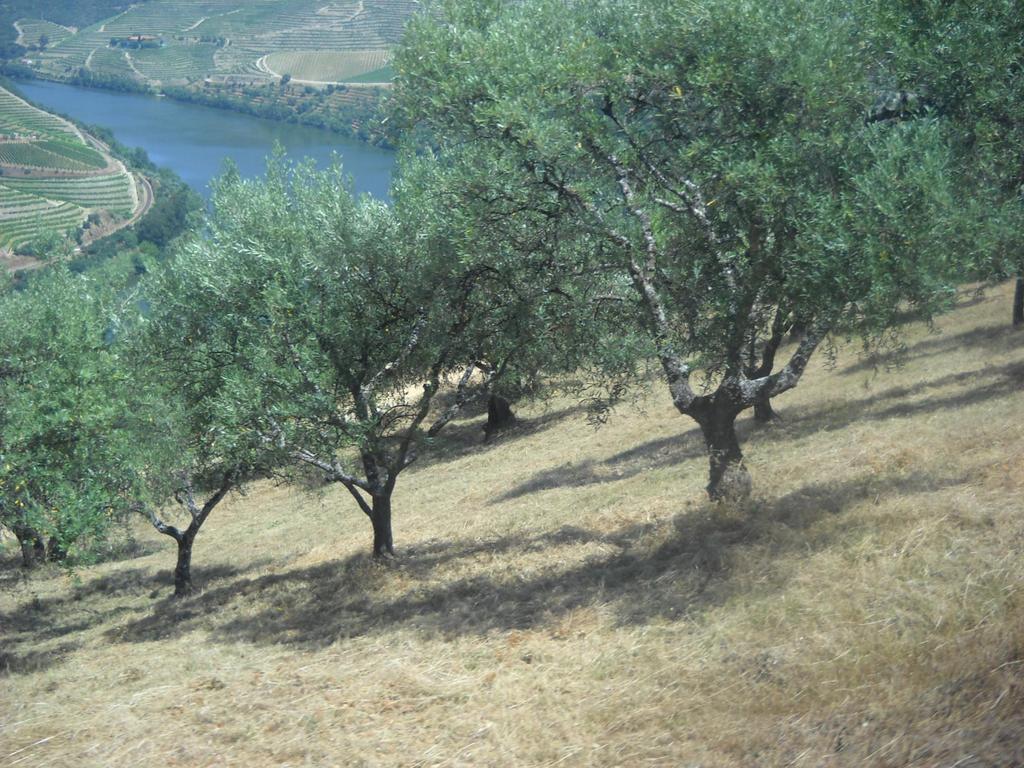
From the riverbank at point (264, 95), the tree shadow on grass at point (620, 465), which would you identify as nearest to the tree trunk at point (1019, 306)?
the tree shadow on grass at point (620, 465)

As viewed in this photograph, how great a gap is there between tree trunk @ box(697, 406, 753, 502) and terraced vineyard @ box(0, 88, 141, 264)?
4624 centimetres

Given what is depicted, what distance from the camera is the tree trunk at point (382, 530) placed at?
1584 centimetres

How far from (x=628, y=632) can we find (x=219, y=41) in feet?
305

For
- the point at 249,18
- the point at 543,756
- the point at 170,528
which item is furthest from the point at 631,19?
the point at 249,18

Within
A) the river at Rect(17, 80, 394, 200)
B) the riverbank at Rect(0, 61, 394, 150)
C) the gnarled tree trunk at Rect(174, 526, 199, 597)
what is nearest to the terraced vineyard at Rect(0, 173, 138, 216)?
the river at Rect(17, 80, 394, 200)

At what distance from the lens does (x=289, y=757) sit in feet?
25.1

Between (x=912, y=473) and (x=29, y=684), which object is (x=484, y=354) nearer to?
(x=912, y=473)

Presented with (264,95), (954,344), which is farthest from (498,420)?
(264,95)

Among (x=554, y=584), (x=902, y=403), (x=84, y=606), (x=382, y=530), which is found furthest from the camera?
(x=84, y=606)

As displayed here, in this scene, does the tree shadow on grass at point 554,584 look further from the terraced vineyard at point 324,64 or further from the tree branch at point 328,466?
the terraced vineyard at point 324,64

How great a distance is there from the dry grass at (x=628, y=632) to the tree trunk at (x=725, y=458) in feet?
Answer: 1.55

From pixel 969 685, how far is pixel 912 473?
264 inches

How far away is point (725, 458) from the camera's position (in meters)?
13.1

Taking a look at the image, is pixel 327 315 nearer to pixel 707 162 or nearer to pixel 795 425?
pixel 707 162
